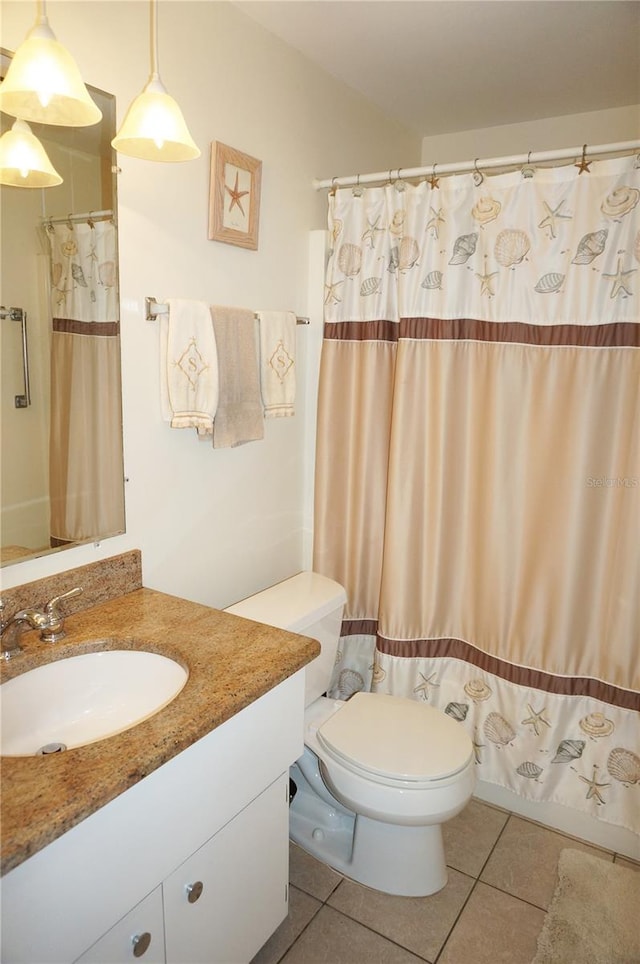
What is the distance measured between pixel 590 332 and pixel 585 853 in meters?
1.60

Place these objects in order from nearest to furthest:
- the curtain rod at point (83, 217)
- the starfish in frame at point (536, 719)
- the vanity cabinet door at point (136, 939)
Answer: the vanity cabinet door at point (136, 939), the curtain rod at point (83, 217), the starfish in frame at point (536, 719)

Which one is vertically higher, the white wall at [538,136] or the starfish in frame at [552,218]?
the white wall at [538,136]

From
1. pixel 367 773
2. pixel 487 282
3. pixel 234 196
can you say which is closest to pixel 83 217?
pixel 234 196

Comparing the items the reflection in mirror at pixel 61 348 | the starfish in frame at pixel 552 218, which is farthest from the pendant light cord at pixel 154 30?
the starfish in frame at pixel 552 218

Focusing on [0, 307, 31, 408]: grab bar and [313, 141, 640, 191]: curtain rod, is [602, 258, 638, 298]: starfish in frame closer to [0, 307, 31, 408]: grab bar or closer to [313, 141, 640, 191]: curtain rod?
[313, 141, 640, 191]: curtain rod

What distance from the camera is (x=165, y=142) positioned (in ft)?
4.27

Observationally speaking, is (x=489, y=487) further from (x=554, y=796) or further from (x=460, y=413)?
(x=554, y=796)

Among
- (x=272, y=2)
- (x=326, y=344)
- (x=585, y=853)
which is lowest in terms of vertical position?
(x=585, y=853)

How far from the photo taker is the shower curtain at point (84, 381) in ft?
4.54

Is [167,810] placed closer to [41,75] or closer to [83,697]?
[83,697]

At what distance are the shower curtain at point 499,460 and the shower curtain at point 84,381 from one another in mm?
859

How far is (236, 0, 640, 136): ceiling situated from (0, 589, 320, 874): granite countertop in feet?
5.37

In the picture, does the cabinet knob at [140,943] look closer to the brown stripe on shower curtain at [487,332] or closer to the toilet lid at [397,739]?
the toilet lid at [397,739]

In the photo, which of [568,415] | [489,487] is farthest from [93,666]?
[568,415]
